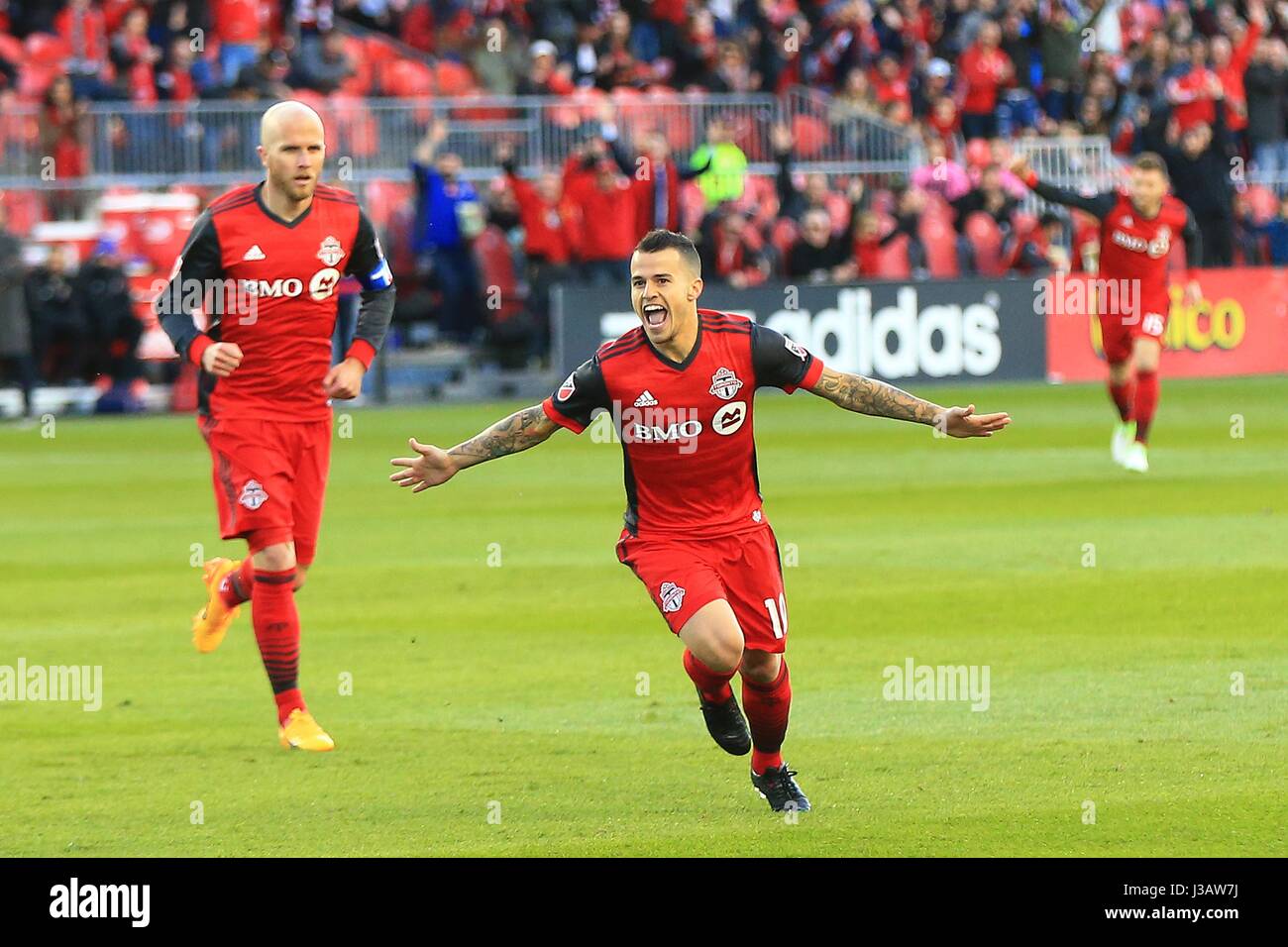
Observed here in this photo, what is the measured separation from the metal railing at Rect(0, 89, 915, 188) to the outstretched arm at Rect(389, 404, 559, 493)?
20307 mm

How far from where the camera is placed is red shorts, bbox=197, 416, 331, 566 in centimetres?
930

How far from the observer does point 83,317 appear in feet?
85.8

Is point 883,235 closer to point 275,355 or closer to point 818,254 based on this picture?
point 818,254

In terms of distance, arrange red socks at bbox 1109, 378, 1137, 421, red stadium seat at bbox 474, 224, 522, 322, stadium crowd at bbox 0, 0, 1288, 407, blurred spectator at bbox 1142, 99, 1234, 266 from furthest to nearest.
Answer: blurred spectator at bbox 1142, 99, 1234, 266 < red stadium seat at bbox 474, 224, 522, 322 < stadium crowd at bbox 0, 0, 1288, 407 < red socks at bbox 1109, 378, 1137, 421

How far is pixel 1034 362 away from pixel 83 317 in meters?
11.5

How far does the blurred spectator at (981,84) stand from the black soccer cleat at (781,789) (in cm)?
2580

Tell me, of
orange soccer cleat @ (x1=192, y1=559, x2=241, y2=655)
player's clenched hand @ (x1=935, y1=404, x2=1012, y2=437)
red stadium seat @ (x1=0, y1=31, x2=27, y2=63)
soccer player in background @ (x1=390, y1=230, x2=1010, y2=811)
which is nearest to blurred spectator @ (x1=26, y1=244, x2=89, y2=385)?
red stadium seat @ (x1=0, y1=31, x2=27, y2=63)

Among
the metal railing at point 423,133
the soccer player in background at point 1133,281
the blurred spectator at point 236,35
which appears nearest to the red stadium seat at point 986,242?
the metal railing at point 423,133

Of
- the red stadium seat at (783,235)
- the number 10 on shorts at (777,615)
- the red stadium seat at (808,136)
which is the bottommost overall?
the number 10 on shorts at (777,615)

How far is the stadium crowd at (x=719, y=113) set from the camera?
90.2 ft

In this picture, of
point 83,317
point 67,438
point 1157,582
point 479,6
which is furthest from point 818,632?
point 479,6

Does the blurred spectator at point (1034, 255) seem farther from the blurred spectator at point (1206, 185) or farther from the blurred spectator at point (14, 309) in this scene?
the blurred spectator at point (14, 309)

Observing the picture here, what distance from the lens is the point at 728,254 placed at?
27.9 meters

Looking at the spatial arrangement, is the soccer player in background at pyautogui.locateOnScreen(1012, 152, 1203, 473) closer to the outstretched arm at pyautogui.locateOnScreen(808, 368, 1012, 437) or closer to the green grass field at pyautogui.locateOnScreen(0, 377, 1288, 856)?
the green grass field at pyautogui.locateOnScreen(0, 377, 1288, 856)
